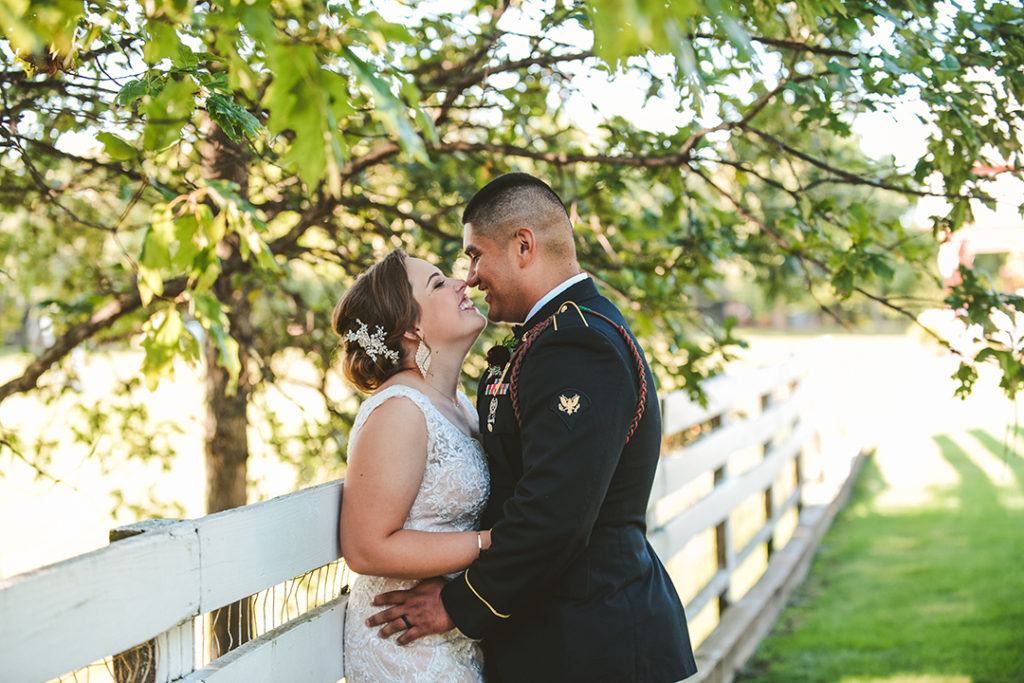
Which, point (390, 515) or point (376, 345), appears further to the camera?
point (376, 345)

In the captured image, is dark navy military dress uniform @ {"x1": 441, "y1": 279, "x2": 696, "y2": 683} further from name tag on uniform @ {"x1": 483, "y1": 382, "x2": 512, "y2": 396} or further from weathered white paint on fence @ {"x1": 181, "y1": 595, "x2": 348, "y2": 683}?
weathered white paint on fence @ {"x1": 181, "y1": 595, "x2": 348, "y2": 683}

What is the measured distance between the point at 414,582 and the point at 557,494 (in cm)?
53

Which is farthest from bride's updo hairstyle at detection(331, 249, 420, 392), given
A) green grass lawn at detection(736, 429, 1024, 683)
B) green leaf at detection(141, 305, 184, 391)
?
green grass lawn at detection(736, 429, 1024, 683)

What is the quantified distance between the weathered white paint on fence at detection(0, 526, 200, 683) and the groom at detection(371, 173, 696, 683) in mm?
620

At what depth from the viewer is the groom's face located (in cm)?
244

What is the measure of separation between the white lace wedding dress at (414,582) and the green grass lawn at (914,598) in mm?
2060

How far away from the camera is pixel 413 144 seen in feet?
3.88

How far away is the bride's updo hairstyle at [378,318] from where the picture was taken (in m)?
2.44

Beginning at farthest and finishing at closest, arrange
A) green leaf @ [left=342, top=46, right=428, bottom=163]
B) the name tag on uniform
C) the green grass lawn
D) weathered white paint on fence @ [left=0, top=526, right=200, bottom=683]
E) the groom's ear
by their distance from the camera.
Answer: the green grass lawn
the groom's ear
the name tag on uniform
weathered white paint on fence @ [left=0, top=526, right=200, bottom=683]
green leaf @ [left=342, top=46, right=428, bottom=163]

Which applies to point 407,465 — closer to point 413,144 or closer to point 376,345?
point 376,345

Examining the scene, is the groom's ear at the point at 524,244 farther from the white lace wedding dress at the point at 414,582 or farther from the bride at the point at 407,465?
the white lace wedding dress at the point at 414,582

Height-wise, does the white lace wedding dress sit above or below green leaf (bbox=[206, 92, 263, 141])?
below

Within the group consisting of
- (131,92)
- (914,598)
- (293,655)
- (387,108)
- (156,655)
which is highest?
(131,92)

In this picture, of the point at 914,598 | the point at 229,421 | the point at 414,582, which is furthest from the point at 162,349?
the point at 914,598
